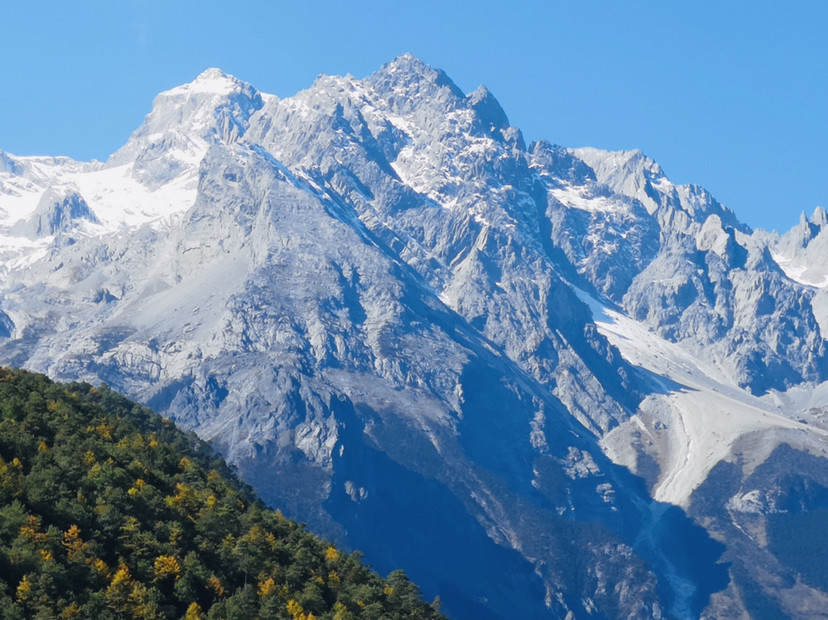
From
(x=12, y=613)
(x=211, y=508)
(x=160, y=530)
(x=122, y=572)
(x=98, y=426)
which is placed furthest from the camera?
(x=98, y=426)

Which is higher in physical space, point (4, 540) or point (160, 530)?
point (160, 530)

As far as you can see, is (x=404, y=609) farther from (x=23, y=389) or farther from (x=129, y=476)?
(x=23, y=389)

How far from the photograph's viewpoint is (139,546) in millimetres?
125875

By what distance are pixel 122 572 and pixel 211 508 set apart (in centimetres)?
2243

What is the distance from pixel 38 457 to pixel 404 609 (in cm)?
3922

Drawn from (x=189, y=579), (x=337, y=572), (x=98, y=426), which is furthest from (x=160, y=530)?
(x=98, y=426)

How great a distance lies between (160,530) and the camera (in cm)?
13150

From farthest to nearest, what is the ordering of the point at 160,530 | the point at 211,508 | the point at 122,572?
the point at 211,508 → the point at 160,530 → the point at 122,572

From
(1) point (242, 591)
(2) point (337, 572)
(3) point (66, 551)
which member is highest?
(2) point (337, 572)

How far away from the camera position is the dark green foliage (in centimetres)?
11588

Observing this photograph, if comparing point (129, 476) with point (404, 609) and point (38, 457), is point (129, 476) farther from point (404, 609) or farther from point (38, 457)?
point (404, 609)

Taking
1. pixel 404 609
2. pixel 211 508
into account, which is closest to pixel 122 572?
pixel 211 508

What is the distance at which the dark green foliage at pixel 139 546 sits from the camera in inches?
4562

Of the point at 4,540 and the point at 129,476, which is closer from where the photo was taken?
the point at 4,540
